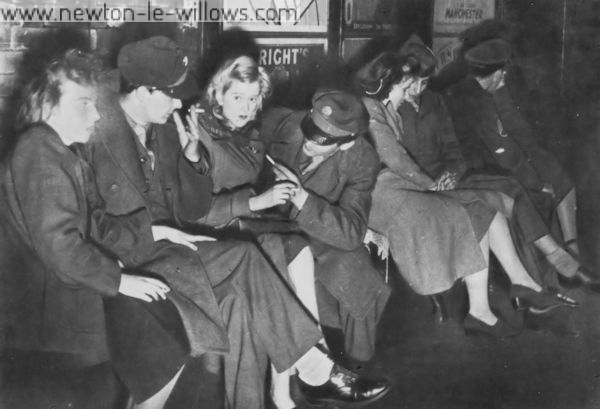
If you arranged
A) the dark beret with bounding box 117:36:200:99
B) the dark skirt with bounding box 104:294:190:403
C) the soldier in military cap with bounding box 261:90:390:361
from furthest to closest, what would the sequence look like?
the soldier in military cap with bounding box 261:90:390:361
the dark skirt with bounding box 104:294:190:403
the dark beret with bounding box 117:36:200:99

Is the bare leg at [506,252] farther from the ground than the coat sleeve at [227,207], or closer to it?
closer to it

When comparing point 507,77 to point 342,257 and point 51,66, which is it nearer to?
point 342,257

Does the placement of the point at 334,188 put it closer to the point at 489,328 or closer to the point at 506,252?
the point at 506,252

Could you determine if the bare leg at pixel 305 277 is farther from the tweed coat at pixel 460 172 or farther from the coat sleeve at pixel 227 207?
the tweed coat at pixel 460 172

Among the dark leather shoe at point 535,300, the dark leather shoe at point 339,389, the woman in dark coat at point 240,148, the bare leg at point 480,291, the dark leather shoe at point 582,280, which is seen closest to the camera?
the woman in dark coat at point 240,148

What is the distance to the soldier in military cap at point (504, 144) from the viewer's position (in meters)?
5.55

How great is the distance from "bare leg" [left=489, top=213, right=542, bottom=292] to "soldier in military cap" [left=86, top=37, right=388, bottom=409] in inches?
42.2

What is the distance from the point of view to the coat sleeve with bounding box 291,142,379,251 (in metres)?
5.05

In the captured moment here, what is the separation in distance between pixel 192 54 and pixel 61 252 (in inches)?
35.7

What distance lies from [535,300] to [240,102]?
1.89m

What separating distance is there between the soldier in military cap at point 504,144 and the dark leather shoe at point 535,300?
0.37 ft

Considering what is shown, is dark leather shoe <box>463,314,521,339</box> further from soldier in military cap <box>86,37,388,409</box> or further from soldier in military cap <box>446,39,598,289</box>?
soldier in military cap <box>86,37,388,409</box>

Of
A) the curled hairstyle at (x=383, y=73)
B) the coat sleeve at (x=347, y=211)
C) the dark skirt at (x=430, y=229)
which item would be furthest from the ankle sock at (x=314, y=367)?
the curled hairstyle at (x=383, y=73)

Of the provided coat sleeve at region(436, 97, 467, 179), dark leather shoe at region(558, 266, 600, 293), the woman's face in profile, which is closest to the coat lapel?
the woman's face in profile
